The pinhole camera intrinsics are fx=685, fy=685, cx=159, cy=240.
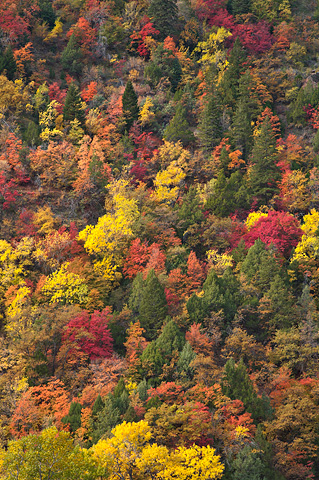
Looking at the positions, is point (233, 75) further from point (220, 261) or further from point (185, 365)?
point (185, 365)

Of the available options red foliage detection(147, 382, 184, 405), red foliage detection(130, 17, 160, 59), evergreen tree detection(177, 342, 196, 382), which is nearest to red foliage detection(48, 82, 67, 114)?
red foliage detection(130, 17, 160, 59)

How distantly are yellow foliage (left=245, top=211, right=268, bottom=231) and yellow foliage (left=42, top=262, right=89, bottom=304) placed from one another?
21605mm

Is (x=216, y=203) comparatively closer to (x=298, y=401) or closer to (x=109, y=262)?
(x=109, y=262)

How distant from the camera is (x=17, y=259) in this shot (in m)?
67.9

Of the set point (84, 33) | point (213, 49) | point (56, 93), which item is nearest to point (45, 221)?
point (56, 93)

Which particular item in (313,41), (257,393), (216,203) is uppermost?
(313,41)

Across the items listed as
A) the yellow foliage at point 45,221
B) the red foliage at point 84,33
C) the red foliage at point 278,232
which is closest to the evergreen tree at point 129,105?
the red foliage at point 84,33

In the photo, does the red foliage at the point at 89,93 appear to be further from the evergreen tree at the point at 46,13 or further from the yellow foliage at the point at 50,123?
the evergreen tree at the point at 46,13

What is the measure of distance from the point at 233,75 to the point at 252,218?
1034 inches

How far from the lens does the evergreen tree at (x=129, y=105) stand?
87.4 metres

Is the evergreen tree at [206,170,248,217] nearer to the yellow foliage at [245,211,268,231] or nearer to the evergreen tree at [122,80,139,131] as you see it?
the yellow foliage at [245,211,268,231]

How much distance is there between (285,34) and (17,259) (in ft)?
201

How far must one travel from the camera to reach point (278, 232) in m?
72.9

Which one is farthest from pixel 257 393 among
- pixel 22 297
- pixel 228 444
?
pixel 22 297
